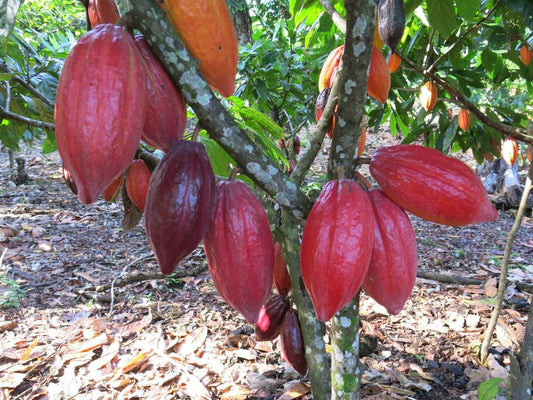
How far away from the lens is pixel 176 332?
7.25ft

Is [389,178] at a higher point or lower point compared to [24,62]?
lower

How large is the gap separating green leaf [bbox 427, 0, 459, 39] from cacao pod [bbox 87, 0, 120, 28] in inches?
28.4

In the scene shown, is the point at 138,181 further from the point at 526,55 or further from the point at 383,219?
the point at 526,55

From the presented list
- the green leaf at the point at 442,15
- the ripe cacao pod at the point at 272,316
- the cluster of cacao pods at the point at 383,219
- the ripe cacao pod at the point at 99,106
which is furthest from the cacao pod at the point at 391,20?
the ripe cacao pod at the point at 272,316

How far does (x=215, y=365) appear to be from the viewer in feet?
6.34

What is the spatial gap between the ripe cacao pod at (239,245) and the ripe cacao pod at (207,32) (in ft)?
0.53

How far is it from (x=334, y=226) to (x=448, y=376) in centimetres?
172

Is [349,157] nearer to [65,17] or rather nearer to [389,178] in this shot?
[389,178]

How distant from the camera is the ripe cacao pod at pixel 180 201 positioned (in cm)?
52

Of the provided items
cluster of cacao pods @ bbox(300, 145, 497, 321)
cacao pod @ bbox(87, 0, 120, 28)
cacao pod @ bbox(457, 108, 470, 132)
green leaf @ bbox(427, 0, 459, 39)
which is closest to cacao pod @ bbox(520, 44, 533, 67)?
cacao pod @ bbox(457, 108, 470, 132)

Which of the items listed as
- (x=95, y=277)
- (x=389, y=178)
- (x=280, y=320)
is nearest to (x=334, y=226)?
(x=389, y=178)

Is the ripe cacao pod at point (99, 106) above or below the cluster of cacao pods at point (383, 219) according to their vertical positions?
above

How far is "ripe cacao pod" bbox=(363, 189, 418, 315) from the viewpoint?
1.94ft

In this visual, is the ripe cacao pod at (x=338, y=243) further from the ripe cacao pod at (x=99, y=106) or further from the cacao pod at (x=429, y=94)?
the cacao pod at (x=429, y=94)
